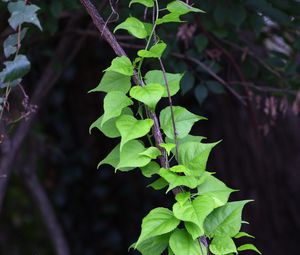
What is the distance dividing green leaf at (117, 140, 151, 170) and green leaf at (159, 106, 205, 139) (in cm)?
6

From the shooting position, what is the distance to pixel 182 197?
1090mm

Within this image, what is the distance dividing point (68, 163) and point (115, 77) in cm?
248

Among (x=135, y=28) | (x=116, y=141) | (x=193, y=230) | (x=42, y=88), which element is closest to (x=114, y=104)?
(x=135, y=28)

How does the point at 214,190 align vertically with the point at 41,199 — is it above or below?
above

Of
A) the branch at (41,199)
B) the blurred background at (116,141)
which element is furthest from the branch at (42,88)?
the branch at (41,199)

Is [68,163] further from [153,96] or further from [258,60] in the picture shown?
[153,96]

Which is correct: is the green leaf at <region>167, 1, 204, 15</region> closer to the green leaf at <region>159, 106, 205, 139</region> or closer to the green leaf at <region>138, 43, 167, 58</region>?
the green leaf at <region>138, 43, 167, 58</region>

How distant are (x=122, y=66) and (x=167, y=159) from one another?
192mm

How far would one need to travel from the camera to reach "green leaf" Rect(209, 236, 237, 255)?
3.59ft

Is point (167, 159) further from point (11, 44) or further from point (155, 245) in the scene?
point (11, 44)

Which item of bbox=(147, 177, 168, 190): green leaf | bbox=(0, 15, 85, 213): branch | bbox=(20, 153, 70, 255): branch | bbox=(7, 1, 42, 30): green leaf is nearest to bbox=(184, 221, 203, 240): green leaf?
bbox=(147, 177, 168, 190): green leaf

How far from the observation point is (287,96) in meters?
1.89

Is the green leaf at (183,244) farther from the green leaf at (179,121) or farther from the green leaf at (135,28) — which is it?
the green leaf at (135,28)

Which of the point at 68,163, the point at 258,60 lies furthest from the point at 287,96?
the point at 68,163
